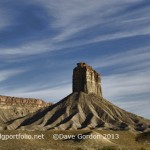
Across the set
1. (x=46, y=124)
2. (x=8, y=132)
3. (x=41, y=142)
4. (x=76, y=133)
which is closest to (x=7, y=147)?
(x=41, y=142)

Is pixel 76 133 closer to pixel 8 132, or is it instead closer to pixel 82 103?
pixel 8 132

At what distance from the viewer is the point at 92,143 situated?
86000 millimetres

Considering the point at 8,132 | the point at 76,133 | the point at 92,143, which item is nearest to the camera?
the point at 92,143

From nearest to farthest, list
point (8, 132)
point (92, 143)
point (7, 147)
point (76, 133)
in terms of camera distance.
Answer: point (7, 147)
point (92, 143)
point (8, 132)
point (76, 133)

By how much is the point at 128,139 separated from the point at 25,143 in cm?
3132

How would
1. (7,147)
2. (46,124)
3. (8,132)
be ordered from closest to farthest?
(7,147) → (8,132) → (46,124)

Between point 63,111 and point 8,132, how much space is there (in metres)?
97.2

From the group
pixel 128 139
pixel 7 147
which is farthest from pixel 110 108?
pixel 7 147

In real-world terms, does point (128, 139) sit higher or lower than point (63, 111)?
lower

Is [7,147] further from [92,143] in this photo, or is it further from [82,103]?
[82,103]

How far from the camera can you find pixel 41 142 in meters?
86.4

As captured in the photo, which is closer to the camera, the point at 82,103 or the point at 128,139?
the point at 128,139

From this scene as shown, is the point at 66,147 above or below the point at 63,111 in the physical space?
below

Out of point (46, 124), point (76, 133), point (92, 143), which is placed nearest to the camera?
point (92, 143)
